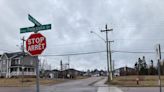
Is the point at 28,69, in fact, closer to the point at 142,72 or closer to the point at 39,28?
the point at 142,72

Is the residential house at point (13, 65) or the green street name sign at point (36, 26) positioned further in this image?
the residential house at point (13, 65)

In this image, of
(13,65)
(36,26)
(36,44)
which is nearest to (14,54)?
(13,65)

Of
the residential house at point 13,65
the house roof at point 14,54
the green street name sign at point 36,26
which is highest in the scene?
the house roof at point 14,54

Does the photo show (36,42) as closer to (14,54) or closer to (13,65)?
(13,65)

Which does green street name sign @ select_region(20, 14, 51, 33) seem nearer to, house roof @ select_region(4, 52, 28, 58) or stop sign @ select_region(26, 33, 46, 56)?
stop sign @ select_region(26, 33, 46, 56)

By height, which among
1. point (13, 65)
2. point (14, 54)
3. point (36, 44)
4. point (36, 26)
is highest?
point (14, 54)

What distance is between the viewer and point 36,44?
7934 millimetres

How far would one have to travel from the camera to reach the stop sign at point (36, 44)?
7.84 m

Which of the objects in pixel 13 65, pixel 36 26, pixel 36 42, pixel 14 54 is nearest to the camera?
pixel 36 42

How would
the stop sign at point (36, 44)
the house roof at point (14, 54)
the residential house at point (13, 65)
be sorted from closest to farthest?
1. the stop sign at point (36, 44)
2. the residential house at point (13, 65)
3. the house roof at point (14, 54)

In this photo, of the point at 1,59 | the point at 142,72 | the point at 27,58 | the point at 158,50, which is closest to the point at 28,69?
the point at 27,58

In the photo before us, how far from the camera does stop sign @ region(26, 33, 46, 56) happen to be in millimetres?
7836

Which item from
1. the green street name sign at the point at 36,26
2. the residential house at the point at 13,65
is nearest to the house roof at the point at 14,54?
the residential house at the point at 13,65

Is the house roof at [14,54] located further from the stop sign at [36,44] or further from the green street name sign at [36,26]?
the stop sign at [36,44]
